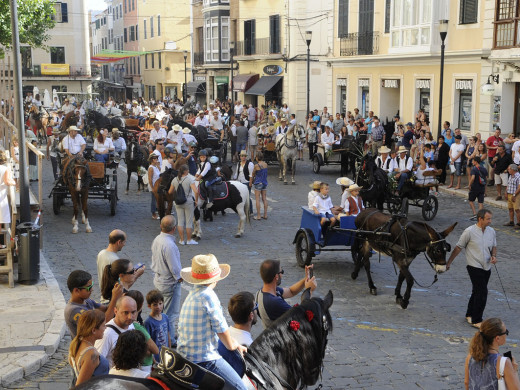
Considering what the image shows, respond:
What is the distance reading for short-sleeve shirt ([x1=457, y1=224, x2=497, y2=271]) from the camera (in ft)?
30.5

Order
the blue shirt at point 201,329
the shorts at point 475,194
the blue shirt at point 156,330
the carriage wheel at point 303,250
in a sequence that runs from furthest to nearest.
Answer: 1. the shorts at point 475,194
2. the carriage wheel at point 303,250
3. the blue shirt at point 156,330
4. the blue shirt at point 201,329

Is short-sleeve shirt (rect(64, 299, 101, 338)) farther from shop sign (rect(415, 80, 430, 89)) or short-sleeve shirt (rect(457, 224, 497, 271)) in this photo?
shop sign (rect(415, 80, 430, 89))

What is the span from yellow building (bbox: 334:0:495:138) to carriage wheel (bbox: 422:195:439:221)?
794 centimetres

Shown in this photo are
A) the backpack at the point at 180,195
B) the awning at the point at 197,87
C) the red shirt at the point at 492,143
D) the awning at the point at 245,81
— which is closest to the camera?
the backpack at the point at 180,195

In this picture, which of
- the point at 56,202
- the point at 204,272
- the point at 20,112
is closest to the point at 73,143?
the point at 56,202

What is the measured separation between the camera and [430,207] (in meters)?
16.4

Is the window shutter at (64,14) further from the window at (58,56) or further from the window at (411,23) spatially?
the window at (411,23)

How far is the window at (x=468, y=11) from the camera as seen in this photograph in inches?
932

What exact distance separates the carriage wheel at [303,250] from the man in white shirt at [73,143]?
7.13 meters

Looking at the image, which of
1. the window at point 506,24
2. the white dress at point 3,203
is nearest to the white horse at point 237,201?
the white dress at point 3,203

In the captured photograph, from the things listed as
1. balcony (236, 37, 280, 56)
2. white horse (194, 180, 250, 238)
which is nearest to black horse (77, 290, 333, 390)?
white horse (194, 180, 250, 238)

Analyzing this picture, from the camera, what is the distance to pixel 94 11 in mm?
119188

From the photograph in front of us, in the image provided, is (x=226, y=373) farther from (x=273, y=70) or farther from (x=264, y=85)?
(x=264, y=85)

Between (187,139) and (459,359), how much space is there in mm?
14822
